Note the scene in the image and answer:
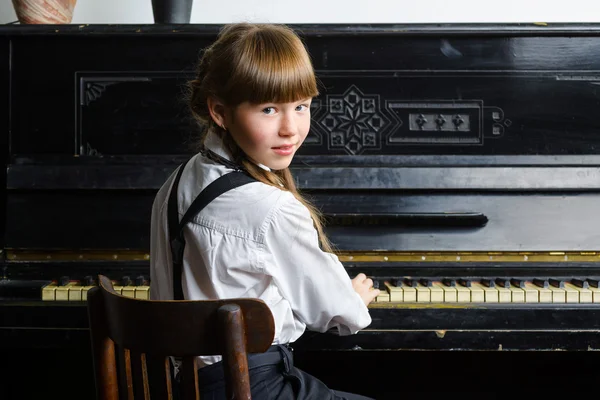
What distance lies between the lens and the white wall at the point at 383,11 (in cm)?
263

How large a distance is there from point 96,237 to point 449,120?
1173 millimetres

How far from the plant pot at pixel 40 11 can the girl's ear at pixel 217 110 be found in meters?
1.13

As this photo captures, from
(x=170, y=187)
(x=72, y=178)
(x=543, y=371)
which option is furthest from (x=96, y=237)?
(x=543, y=371)

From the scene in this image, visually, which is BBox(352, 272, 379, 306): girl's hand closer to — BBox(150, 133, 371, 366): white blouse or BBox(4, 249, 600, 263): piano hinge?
BBox(150, 133, 371, 366): white blouse

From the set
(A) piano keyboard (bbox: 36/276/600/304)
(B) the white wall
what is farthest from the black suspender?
(B) the white wall

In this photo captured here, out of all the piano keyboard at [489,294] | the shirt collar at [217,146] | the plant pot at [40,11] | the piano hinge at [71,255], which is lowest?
the piano keyboard at [489,294]

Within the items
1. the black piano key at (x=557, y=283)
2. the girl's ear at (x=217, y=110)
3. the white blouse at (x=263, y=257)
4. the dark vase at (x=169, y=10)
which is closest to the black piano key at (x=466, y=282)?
the black piano key at (x=557, y=283)

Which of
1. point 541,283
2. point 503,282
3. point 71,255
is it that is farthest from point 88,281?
point 541,283

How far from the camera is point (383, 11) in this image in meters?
2.63

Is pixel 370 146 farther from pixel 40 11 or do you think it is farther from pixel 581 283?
pixel 40 11

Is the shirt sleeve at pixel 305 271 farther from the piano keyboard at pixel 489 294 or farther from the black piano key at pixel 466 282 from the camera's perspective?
the black piano key at pixel 466 282

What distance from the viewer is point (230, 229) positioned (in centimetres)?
107

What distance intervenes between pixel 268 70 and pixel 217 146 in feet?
0.67

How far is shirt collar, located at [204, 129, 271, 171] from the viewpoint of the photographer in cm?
120
